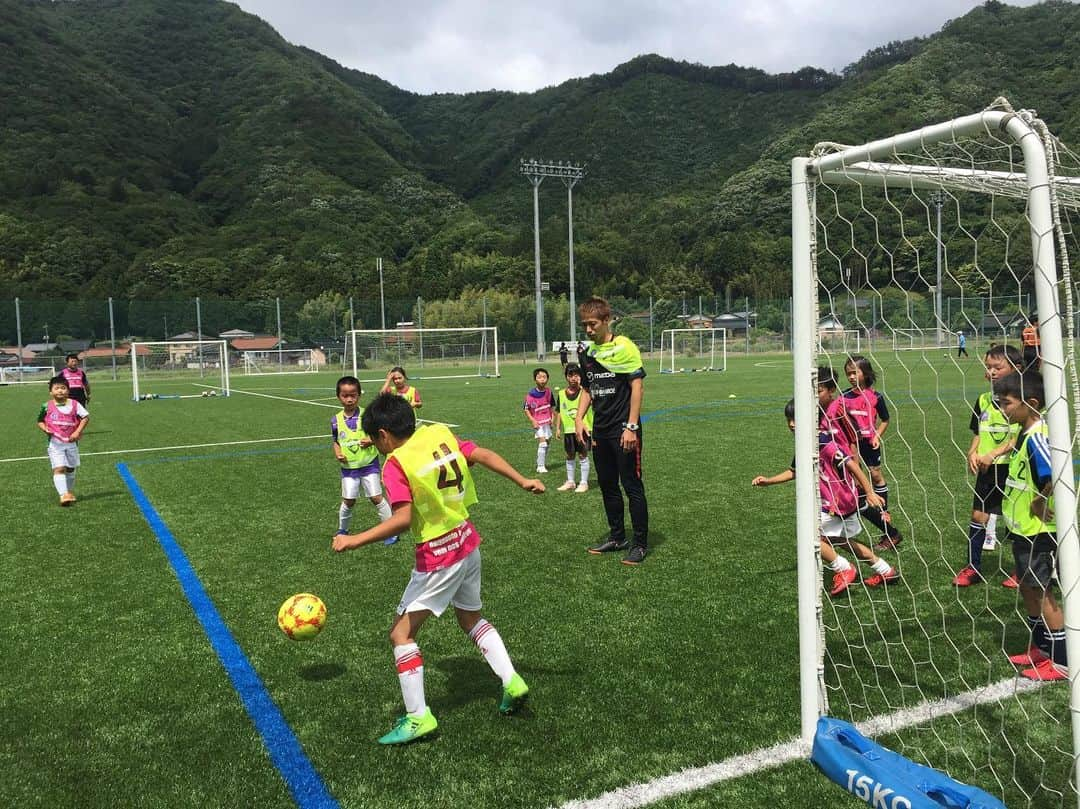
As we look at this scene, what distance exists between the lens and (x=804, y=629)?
3.33 m

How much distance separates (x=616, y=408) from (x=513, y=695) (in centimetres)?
287

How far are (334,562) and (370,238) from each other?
79.4m

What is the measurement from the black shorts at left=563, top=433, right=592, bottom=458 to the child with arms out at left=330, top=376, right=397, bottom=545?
2927 millimetres

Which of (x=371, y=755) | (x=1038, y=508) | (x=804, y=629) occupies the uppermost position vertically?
(x=1038, y=508)

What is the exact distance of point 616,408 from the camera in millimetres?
6020

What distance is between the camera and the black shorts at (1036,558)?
3861mm

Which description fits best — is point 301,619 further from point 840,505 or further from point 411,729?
point 840,505

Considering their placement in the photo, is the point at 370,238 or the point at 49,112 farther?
the point at 49,112

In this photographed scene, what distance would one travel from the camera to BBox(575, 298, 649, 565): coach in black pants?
589 cm

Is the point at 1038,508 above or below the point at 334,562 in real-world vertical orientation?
above

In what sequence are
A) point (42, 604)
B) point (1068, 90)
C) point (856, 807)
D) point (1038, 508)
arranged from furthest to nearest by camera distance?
point (1068, 90) → point (42, 604) → point (1038, 508) → point (856, 807)

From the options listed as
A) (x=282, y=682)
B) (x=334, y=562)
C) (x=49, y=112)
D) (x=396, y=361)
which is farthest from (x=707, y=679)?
(x=49, y=112)

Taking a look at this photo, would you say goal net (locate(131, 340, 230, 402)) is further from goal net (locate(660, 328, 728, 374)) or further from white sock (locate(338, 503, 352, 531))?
white sock (locate(338, 503, 352, 531))

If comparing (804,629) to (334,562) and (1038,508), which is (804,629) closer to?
(1038,508)
